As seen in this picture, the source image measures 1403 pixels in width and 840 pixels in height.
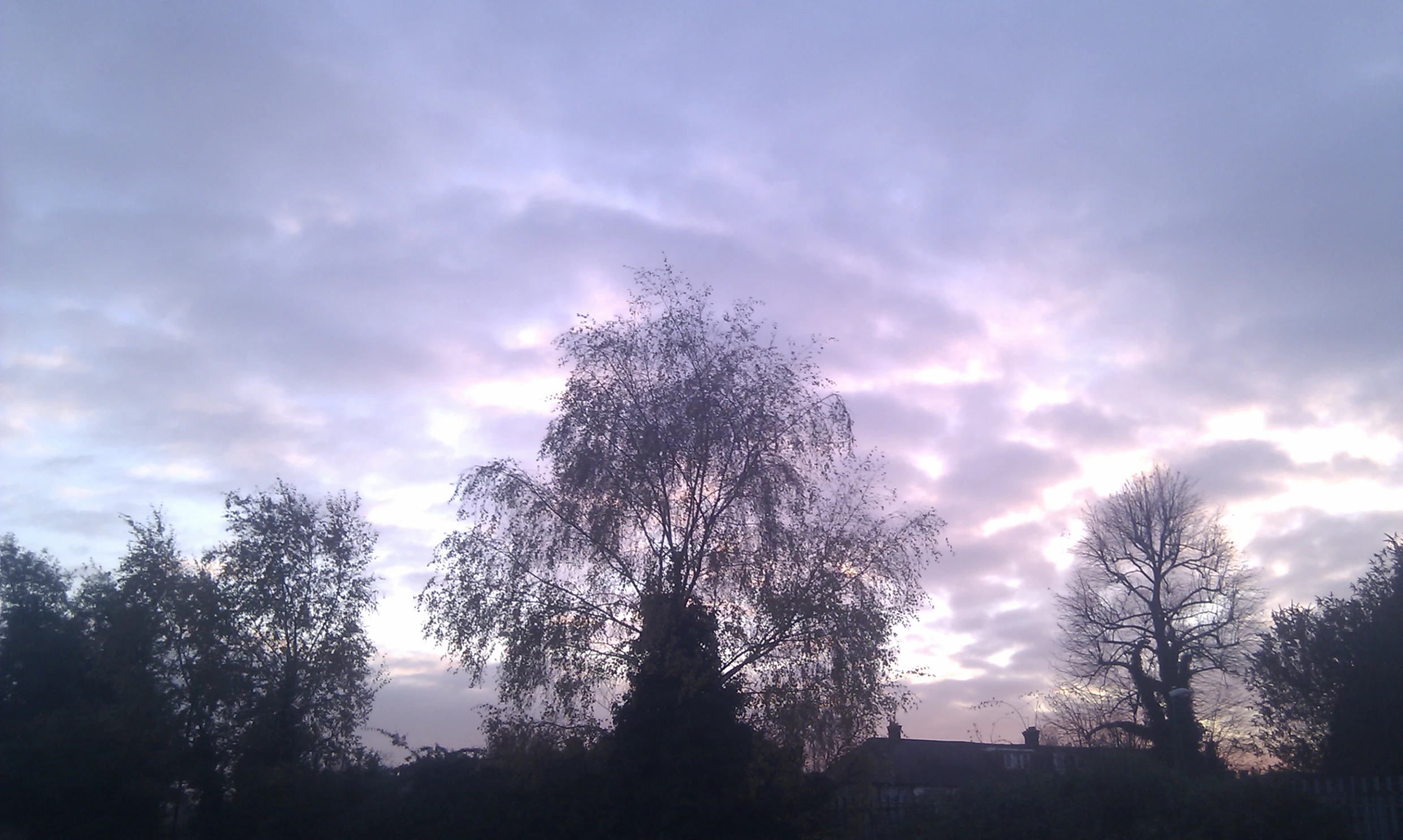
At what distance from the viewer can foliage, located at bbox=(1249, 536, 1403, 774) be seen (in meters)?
19.7

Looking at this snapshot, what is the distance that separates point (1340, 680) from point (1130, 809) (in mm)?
10338

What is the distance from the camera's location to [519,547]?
2080 centimetres

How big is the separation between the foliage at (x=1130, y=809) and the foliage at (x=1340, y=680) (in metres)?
6.52

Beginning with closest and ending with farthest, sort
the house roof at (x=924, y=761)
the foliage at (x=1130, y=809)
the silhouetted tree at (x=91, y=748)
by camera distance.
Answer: the foliage at (x=1130, y=809)
the house roof at (x=924, y=761)
the silhouetted tree at (x=91, y=748)

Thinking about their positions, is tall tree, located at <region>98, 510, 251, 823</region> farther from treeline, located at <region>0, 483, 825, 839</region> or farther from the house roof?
the house roof

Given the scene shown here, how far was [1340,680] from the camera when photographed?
21.1m

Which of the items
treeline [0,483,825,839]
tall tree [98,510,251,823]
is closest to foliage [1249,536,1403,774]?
treeline [0,483,825,839]

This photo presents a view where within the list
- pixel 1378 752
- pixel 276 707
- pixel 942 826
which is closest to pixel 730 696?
pixel 942 826

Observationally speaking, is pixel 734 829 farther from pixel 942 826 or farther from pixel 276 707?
pixel 276 707

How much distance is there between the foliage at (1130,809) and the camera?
44.6 feet

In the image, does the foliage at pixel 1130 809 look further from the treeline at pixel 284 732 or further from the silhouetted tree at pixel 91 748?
the silhouetted tree at pixel 91 748

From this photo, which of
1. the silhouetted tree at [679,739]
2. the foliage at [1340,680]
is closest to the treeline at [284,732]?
the silhouetted tree at [679,739]

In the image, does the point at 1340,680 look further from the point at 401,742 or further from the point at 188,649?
the point at 188,649

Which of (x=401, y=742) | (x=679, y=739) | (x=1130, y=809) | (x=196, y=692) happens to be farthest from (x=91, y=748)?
(x=1130, y=809)
